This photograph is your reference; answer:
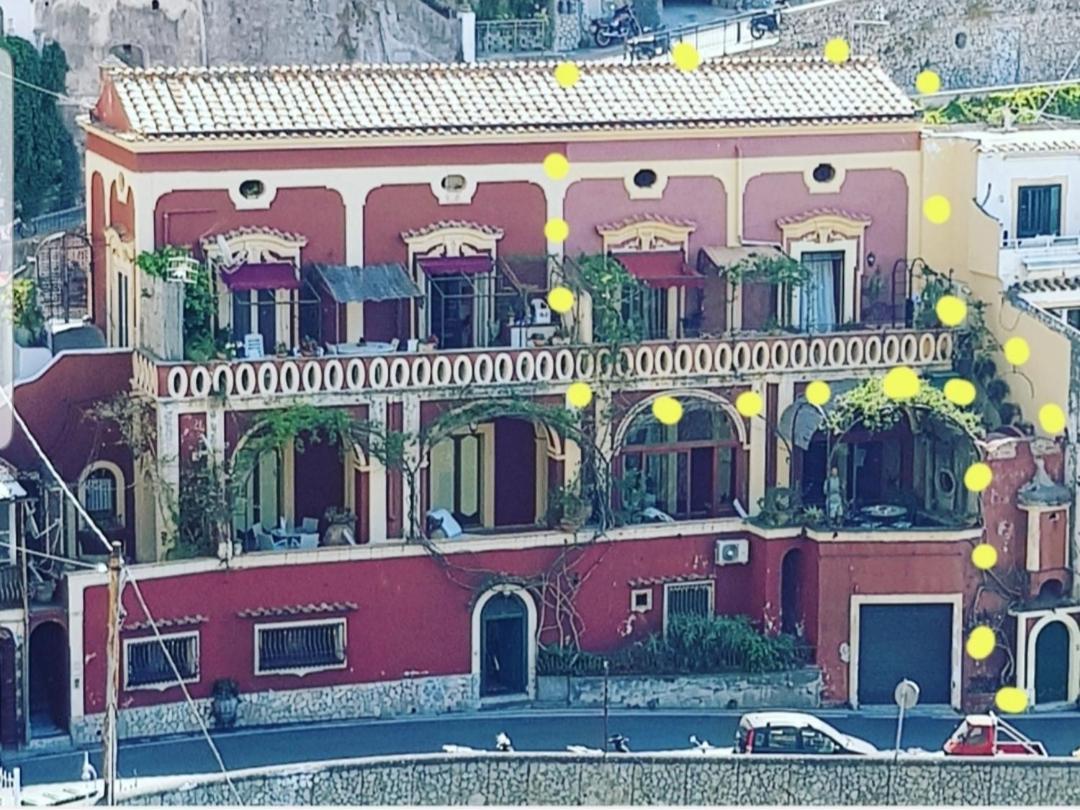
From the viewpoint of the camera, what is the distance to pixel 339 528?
5944 centimetres

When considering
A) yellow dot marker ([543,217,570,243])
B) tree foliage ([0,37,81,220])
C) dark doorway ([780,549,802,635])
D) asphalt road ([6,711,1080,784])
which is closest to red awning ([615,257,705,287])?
yellow dot marker ([543,217,570,243])

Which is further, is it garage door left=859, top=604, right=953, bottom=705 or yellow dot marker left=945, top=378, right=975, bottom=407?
yellow dot marker left=945, top=378, right=975, bottom=407

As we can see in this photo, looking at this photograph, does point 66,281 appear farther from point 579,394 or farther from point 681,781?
point 681,781

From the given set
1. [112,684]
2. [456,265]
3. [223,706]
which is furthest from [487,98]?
[112,684]

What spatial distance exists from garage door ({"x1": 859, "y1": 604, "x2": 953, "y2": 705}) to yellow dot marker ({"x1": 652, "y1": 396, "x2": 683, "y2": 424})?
3783 mm

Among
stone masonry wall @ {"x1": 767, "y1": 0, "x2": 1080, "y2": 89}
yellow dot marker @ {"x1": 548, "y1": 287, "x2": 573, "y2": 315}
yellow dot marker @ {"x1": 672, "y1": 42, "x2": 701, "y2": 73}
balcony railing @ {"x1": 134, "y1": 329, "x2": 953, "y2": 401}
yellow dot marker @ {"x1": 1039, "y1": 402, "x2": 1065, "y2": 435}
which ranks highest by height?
stone masonry wall @ {"x1": 767, "y1": 0, "x2": 1080, "y2": 89}

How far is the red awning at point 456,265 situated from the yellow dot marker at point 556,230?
3.14ft

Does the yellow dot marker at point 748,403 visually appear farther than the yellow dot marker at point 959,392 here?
No

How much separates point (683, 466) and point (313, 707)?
6540mm

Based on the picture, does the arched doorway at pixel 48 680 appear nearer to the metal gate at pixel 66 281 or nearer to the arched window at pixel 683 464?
the metal gate at pixel 66 281

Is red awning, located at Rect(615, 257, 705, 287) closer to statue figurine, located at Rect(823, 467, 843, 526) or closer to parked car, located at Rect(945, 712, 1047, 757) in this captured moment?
statue figurine, located at Rect(823, 467, 843, 526)

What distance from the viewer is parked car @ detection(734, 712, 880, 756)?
2184 inches

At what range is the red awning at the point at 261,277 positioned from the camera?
59250 mm

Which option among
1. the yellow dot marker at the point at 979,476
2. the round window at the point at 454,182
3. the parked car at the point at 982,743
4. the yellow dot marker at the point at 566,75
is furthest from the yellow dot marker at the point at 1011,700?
the yellow dot marker at the point at 566,75
